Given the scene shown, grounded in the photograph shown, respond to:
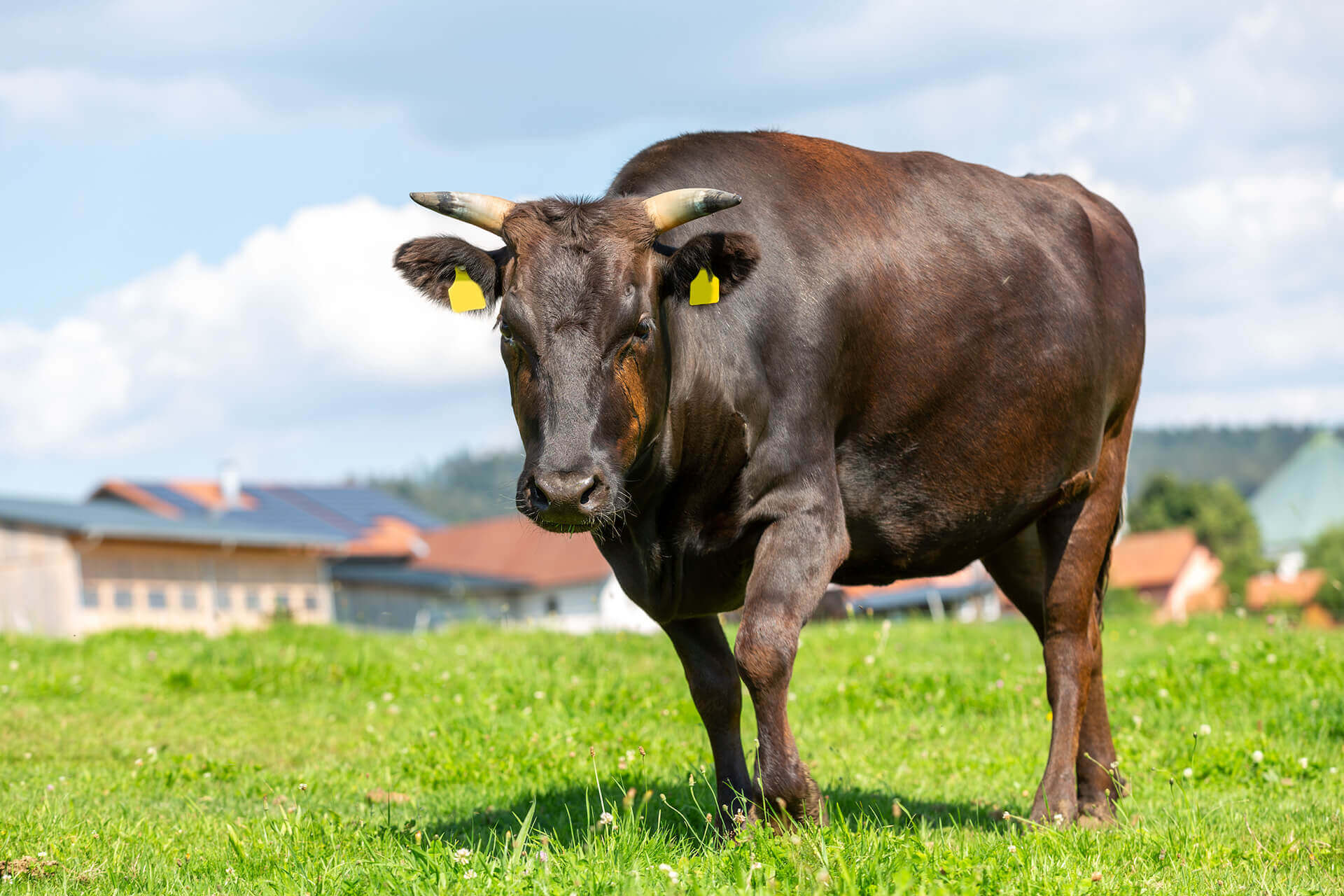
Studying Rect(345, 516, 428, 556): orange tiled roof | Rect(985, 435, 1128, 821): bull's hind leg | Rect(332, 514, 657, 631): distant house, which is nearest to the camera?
Rect(985, 435, 1128, 821): bull's hind leg

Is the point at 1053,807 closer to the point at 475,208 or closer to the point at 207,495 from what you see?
the point at 475,208

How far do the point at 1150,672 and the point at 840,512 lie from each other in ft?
16.4

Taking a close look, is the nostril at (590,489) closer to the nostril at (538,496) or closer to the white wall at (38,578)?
the nostril at (538,496)

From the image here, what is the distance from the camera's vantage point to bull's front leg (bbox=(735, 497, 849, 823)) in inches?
197

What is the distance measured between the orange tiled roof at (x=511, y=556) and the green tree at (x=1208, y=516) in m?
46.9

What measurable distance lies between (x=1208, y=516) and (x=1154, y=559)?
1356 cm

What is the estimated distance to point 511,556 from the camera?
62656 mm

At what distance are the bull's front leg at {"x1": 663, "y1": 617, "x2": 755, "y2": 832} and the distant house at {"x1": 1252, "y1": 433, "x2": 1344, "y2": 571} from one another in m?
140

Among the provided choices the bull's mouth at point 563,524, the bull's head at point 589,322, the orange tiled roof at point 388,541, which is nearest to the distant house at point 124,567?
the orange tiled roof at point 388,541

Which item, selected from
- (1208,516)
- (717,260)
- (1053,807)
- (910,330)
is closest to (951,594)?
(1208,516)

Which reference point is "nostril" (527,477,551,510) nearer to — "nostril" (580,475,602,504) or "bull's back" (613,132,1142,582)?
"nostril" (580,475,602,504)

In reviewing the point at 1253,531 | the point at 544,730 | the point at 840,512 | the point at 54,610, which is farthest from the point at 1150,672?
the point at 1253,531

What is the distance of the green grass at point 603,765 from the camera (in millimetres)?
4426

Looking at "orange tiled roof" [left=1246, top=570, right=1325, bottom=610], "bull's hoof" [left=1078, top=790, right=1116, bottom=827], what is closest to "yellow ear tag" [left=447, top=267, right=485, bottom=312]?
"bull's hoof" [left=1078, top=790, right=1116, bottom=827]
